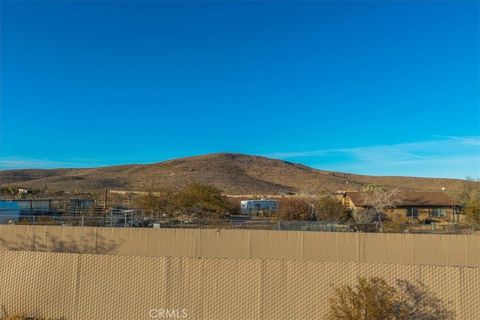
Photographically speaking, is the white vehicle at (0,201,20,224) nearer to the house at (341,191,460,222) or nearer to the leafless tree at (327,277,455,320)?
the leafless tree at (327,277,455,320)

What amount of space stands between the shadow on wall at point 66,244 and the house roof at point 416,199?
34353 mm

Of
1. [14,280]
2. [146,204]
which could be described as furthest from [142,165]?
[14,280]

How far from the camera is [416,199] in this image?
50594 mm

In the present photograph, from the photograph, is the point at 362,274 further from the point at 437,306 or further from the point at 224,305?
the point at 224,305

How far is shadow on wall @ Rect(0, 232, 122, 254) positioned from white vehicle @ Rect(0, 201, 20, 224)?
8.38m

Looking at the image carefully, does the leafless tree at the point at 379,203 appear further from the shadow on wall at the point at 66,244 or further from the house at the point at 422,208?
the shadow on wall at the point at 66,244

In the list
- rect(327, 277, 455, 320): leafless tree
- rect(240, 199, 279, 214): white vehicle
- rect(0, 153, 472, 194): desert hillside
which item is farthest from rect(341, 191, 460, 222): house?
rect(327, 277, 455, 320): leafless tree

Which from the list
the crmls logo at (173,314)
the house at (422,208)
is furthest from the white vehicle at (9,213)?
the house at (422,208)

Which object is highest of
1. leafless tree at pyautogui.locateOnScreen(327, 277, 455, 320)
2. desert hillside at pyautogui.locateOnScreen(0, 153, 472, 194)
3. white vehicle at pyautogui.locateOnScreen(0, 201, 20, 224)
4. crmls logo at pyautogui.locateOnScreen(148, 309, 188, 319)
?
desert hillside at pyautogui.locateOnScreen(0, 153, 472, 194)

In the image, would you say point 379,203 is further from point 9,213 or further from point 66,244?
point 66,244

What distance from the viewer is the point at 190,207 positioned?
1644 inches

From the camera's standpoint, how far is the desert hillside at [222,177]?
89.0 meters

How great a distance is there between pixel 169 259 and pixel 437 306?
195 inches

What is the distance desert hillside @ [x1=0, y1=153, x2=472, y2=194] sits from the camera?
89000 millimetres
